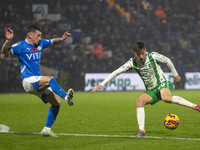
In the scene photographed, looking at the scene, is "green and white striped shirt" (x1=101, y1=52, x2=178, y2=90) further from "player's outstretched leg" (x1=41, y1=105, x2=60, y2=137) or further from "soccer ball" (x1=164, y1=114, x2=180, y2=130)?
"player's outstretched leg" (x1=41, y1=105, x2=60, y2=137)

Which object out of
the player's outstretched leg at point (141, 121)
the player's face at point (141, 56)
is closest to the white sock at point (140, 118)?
the player's outstretched leg at point (141, 121)

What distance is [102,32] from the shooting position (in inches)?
1109

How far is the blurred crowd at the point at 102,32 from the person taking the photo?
24078mm

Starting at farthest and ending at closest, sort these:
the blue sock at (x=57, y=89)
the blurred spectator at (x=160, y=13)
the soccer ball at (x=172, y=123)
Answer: the blurred spectator at (x=160, y=13), the soccer ball at (x=172, y=123), the blue sock at (x=57, y=89)

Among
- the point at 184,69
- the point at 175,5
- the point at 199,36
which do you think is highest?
the point at 175,5

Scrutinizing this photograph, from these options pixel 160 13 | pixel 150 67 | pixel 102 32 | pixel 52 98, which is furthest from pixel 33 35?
pixel 160 13

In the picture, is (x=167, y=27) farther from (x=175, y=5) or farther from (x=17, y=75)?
(x=17, y=75)

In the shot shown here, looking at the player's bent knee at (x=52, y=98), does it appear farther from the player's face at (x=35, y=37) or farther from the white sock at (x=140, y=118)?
the white sock at (x=140, y=118)

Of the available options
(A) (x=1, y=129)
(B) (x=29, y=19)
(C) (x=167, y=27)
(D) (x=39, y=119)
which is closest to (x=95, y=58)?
(B) (x=29, y=19)

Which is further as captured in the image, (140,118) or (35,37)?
(140,118)

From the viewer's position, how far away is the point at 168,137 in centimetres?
780

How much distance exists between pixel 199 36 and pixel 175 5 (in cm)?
286

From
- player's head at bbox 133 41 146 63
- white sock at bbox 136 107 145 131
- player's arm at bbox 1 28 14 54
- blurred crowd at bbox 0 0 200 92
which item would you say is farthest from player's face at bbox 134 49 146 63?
blurred crowd at bbox 0 0 200 92

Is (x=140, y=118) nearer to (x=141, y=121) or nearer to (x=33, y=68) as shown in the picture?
(x=141, y=121)
